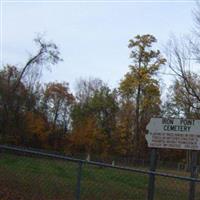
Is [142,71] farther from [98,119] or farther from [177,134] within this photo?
[177,134]

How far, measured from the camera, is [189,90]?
66.0ft

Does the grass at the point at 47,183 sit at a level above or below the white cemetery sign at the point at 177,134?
below

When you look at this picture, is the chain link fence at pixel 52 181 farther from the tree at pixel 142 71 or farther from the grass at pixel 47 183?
the tree at pixel 142 71

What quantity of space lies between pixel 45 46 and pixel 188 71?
94.1 ft

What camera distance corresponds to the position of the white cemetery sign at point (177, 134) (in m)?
12.0

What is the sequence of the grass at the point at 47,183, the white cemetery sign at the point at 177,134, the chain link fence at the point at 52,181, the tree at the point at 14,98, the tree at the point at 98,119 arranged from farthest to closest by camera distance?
the tree at the point at 98,119 → the tree at the point at 14,98 → the white cemetery sign at the point at 177,134 → the grass at the point at 47,183 → the chain link fence at the point at 52,181

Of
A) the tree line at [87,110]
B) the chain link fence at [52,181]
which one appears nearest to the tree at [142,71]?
the tree line at [87,110]

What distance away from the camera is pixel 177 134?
12016 mm

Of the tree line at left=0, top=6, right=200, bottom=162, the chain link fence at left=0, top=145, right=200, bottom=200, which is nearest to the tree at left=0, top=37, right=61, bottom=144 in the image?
the tree line at left=0, top=6, right=200, bottom=162

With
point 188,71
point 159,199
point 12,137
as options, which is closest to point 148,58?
point 12,137

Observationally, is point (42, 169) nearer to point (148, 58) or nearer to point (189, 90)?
point (189, 90)

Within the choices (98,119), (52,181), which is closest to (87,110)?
(98,119)

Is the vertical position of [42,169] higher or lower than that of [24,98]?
lower

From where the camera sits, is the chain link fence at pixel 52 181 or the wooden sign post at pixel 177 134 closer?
the chain link fence at pixel 52 181
